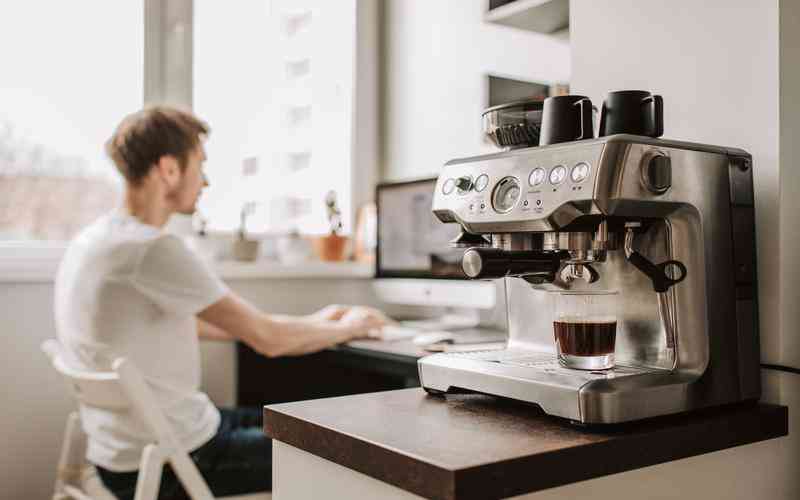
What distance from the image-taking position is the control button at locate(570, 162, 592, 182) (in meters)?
0.87

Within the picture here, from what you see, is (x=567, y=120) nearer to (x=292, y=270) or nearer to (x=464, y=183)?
(x=464, y=183)

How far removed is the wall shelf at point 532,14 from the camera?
1.51 meters

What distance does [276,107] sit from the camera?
117 inches

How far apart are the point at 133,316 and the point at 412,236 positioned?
955 millimetres

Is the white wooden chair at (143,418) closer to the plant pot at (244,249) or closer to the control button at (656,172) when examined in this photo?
the plant pot at (244,249)

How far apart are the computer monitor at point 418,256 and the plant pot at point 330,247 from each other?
290mm

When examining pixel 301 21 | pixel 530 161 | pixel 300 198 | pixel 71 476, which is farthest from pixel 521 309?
pixel 301 21

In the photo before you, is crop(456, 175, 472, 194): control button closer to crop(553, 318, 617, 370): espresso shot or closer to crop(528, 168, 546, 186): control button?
crop(528, 168, 546, 186): control button

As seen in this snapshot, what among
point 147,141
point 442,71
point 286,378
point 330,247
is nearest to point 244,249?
point 330,247

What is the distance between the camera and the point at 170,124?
80.5 inches

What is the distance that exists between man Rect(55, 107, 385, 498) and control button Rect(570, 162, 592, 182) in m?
1.19

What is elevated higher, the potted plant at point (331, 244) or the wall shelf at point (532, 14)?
the wall shelf at point (532, 14)

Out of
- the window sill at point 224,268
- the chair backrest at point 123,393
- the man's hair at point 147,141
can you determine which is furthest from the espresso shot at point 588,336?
the window sill at point 224,268

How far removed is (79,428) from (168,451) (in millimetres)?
491
